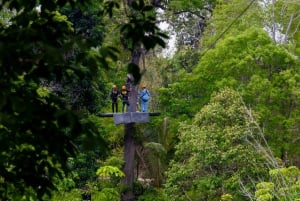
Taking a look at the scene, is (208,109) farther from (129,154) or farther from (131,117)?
(129,154)

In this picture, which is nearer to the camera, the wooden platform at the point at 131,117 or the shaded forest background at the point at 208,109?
the shaded forest background at the point at 208,109

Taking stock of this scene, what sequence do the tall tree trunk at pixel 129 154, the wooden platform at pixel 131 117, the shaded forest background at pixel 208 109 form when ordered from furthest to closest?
the tall tree trunk at pixel 129 154 → the wooden platform at pixel 131 117 → the shaded forest background at pixel 208 109

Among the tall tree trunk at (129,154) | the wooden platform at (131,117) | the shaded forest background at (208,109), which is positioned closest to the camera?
the shaded forest background at (208,109)

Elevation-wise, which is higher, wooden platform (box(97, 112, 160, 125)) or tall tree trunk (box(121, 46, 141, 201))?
wooden platform (box(97, 112, 160, 125))

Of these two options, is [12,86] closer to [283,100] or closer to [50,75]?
[50,75]

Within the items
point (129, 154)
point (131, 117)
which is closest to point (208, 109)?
point (131, 117)

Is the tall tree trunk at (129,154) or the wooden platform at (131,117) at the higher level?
the wooden platform at (131,117)

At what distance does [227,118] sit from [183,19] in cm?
833

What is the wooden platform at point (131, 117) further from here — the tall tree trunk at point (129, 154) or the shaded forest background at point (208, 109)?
the tall tree trunk at point (129, 154)

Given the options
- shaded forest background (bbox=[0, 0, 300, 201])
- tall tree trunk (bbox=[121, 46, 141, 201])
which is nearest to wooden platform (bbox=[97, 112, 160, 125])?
shaded forest background (bbox=[0, 0, 300, 201])

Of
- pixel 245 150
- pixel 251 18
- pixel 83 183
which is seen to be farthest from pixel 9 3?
pixel 251 18

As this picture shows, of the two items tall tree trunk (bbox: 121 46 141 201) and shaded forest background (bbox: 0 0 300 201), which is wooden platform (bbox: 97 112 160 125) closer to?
shaded forest background (bbox: 0 0 300 201)

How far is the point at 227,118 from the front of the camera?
51.5ft

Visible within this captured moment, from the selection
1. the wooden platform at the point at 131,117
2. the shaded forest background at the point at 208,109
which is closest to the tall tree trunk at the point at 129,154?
the shaded forest background at the point at 208,109
